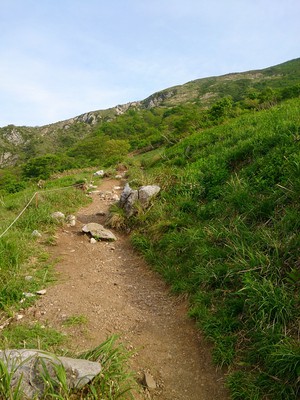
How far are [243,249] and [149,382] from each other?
190 centimetres

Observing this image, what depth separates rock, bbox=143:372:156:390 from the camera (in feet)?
9.69

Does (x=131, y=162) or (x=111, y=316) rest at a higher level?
(x=131, y=162)

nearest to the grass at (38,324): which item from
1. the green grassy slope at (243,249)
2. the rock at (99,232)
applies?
the rock at (99,232)

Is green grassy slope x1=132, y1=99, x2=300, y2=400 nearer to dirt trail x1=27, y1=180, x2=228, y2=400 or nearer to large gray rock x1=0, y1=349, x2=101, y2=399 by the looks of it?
dirt trail x1=27, y1=180, x2=228, y2=400

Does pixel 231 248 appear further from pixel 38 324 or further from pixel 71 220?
pixel 71 220

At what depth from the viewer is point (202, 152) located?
8.77m

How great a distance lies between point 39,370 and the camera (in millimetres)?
2512

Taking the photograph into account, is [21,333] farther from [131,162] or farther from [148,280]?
[131,162]

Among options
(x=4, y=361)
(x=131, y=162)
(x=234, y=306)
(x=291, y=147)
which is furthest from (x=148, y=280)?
(x=131, y=162)

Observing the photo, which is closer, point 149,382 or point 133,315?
point 149,382

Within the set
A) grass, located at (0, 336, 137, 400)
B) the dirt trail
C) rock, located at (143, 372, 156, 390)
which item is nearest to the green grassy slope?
the dirt trail

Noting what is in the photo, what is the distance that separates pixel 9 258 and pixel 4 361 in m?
2.59

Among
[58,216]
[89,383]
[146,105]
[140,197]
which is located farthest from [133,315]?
[146,105]

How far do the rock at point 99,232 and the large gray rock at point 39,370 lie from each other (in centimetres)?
379
